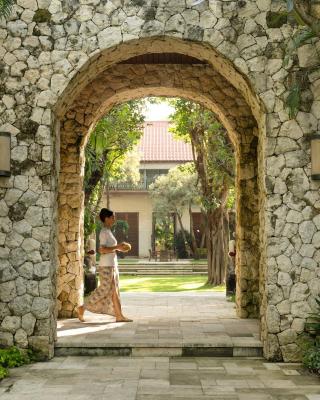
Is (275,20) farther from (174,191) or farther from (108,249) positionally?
(174,191)

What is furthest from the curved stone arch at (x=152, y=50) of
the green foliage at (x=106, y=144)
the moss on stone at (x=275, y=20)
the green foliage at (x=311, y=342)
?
the green foliage at (x=106, y=144)

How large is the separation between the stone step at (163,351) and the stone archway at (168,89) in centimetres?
224

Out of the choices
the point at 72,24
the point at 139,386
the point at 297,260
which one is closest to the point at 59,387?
the point at 139,386

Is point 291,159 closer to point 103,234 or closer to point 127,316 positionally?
point 103,234

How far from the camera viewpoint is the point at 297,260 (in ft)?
22.4

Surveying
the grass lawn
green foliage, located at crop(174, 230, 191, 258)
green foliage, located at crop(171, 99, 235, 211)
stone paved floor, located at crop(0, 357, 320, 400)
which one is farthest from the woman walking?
green foliage, located at crop(174, 230, 191, 258)

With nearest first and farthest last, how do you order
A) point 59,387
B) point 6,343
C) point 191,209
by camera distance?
point 59,387, point 6,343, point 191,209

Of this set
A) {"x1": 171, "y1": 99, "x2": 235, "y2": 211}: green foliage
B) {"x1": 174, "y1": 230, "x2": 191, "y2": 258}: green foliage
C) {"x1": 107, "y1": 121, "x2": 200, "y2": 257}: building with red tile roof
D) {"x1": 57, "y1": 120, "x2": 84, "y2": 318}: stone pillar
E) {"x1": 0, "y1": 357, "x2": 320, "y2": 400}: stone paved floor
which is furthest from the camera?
{"x1": 107, "y1": 121, "x2": 200, "y2": 257}: building with red tile roof

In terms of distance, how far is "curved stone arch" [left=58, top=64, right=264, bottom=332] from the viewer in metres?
9.36

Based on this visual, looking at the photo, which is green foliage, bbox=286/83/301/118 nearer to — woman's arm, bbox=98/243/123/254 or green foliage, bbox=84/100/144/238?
woman's arm, bbox=98/243/123/254

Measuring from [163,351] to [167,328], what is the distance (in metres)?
1.13

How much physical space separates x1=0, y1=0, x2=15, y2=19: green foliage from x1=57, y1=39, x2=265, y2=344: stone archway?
101 inches

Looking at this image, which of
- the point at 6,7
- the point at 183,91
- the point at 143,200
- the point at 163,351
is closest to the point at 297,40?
the point at 6,7

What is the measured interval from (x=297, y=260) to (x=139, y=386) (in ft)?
7.77
